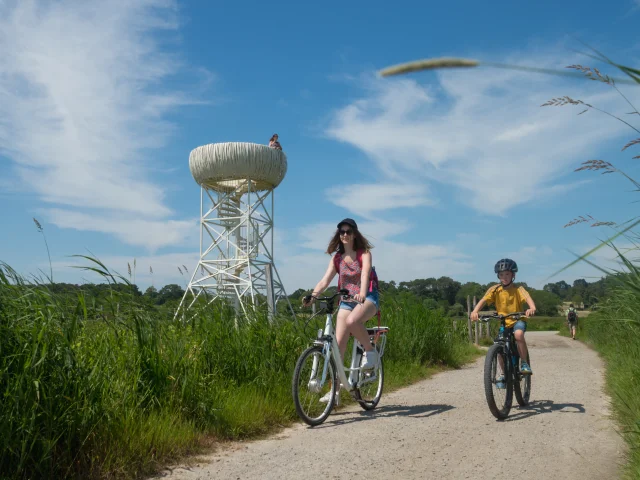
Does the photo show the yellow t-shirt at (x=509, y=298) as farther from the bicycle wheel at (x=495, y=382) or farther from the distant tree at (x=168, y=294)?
the distant tree at (x=168, y=294)

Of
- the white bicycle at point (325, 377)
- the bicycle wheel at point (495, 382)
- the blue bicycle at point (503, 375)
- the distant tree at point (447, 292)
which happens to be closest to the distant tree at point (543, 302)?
the blue bicycle at point (503, 375)

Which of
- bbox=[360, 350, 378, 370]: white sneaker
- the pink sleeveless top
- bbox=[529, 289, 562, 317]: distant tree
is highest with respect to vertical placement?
the pink sleeveless top

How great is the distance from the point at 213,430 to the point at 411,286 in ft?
28.2

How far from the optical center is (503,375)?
648 centimetres

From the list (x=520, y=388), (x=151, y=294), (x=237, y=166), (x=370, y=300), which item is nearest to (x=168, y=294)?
(x=151, y=294)

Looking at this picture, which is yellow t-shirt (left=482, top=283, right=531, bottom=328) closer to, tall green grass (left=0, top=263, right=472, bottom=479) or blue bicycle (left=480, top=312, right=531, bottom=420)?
blue bicycle (left=480, top=312, right=531, bottom=420)

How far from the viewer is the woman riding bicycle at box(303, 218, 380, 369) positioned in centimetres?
633

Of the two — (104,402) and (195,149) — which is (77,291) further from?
(195,149)

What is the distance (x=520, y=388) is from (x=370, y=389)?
1702 millimetres

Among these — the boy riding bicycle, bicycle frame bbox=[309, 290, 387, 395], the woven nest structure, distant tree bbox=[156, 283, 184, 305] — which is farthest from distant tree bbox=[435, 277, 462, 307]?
the woven nest structure

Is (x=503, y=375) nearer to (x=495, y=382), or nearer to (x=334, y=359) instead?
(x=495, y=382)

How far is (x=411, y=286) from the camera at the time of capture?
13.1 m

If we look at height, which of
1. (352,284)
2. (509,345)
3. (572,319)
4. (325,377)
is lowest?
(325,377)

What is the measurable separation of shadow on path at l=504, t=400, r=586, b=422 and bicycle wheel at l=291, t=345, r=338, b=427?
72.4 inches
